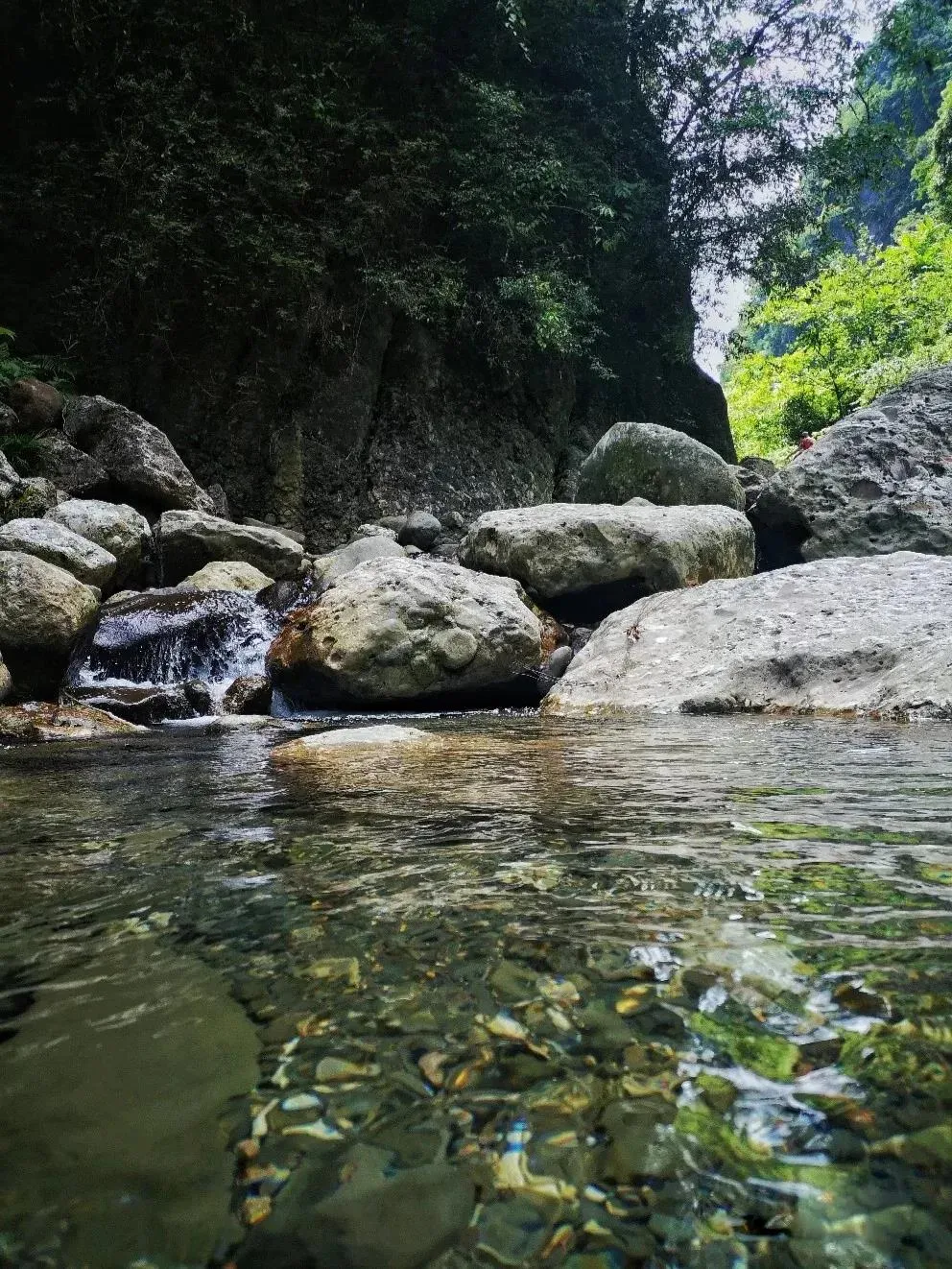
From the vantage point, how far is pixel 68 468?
10.3 metres

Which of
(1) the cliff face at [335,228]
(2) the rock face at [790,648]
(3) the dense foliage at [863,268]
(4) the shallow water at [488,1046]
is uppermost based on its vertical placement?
(3) the dense foliage at [863,268]

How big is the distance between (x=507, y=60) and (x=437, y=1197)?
17565mm

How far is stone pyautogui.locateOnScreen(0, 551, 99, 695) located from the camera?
591cm

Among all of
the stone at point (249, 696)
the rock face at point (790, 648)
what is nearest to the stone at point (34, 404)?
the stone at point (249, 696)

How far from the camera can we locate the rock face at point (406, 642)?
6.05 metres

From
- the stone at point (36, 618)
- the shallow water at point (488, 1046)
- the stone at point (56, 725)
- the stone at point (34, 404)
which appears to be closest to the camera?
the shallow water at point (488, 1046)

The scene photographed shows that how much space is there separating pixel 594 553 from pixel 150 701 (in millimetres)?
4311

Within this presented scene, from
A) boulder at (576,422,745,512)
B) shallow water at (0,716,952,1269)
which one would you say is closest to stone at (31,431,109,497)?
boulder at (576,422,745,512)

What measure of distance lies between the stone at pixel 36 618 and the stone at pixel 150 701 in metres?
0.30

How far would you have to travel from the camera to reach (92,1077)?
0.83 meters

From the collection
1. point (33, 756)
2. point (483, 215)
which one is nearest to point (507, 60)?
point (483, 215)

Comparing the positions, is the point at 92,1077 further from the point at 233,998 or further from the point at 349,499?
the point at 349,499

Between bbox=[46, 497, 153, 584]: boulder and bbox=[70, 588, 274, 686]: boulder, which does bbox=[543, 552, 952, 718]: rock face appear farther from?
bbox=[46, 497, 153, 584]: boulder

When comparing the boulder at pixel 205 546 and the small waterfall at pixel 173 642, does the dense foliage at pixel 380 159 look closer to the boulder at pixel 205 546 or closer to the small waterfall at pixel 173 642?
the boulder at pixel 205 546
